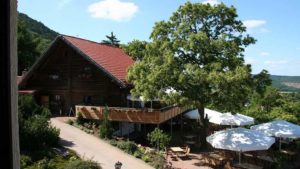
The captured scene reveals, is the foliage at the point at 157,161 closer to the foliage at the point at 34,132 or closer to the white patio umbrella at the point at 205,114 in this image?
the foliage at the point at 34,132

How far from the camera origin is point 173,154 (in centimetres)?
2192

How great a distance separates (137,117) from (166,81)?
3449 millimetres

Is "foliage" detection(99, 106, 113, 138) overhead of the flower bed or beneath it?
overhead

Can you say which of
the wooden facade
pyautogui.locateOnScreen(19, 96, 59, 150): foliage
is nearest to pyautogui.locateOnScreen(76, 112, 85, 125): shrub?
the wooden facade

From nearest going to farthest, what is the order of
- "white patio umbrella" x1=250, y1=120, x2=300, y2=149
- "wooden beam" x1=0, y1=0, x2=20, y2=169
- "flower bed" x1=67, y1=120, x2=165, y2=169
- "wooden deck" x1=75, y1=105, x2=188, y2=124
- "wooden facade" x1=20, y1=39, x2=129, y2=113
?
1. "wooden beam" x1=0, y1=0, x2=20, y2=169
2. "flower bed" x1=67, y1=120, x2=165, y2=169
3. "white patio umbrella" x1=250, y1=120, x2=300, y2=149
4. "wooden deck" x1=75, y1=105, x2=188, y2=124
5. "wooden facade" x1=20, y1=39, x2=129, y2=113

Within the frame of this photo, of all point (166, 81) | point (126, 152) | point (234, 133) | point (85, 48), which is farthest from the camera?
point (85, 48)

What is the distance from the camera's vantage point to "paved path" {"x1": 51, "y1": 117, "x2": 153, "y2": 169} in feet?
63.3

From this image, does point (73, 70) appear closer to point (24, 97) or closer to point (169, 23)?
point (24, 97)

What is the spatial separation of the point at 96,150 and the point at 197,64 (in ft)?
26.9

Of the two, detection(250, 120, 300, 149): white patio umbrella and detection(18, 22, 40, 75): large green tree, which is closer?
detection(250, 120, 300, 149): white patio umbrella

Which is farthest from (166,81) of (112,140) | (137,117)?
(112,140)

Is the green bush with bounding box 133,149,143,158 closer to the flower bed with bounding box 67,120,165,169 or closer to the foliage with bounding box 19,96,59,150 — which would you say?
the flower bed with bounding box 67,120,165,169

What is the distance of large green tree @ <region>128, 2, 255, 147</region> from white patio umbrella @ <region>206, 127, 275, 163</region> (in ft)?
9.94

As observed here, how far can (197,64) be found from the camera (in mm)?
23312
